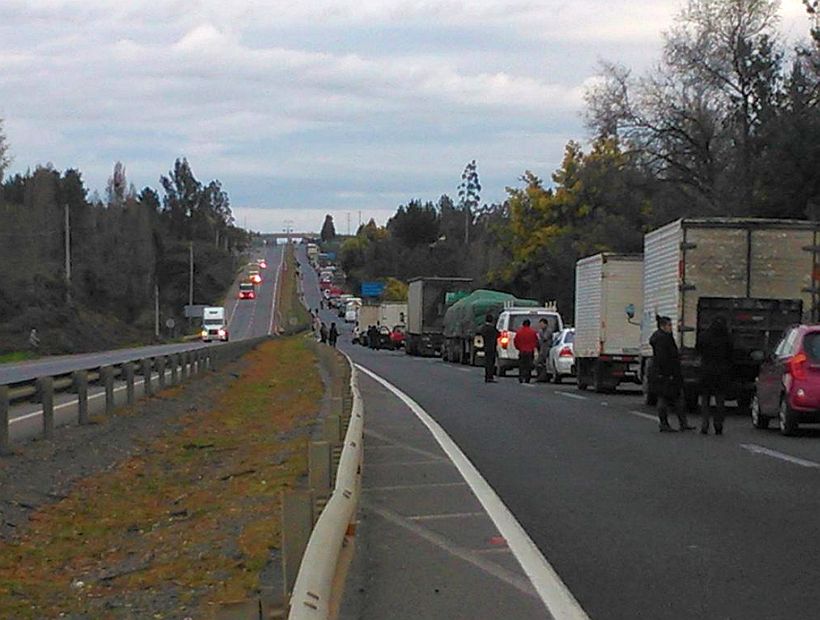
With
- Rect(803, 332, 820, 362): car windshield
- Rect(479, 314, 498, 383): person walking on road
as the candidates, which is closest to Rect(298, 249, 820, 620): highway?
Rect(803, 332, 820, 362): car windshield

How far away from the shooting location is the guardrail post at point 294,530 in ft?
22.4

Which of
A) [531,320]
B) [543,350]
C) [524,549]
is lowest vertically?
[524,549]

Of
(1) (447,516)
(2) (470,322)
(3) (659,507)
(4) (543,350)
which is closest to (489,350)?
(4) (543,350)

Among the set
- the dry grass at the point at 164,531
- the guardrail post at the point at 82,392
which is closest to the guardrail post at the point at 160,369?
the dry grass at the point at 164,531

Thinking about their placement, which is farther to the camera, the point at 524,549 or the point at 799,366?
the point at 799,366

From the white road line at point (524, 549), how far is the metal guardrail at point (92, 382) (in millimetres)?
5402

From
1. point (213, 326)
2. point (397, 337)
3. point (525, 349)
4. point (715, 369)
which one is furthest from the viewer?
point (213, 326)

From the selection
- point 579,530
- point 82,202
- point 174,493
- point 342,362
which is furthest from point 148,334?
point 579,530

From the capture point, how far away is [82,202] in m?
144

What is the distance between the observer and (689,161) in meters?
65.9

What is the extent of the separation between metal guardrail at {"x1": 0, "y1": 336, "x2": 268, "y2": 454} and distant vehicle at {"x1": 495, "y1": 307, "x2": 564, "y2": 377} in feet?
30.2

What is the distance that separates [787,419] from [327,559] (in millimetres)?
14878

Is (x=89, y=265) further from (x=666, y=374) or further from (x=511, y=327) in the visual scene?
(x=666, y=374)

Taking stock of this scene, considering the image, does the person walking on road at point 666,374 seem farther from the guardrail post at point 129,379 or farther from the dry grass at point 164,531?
the guardrail post at point 129,379
